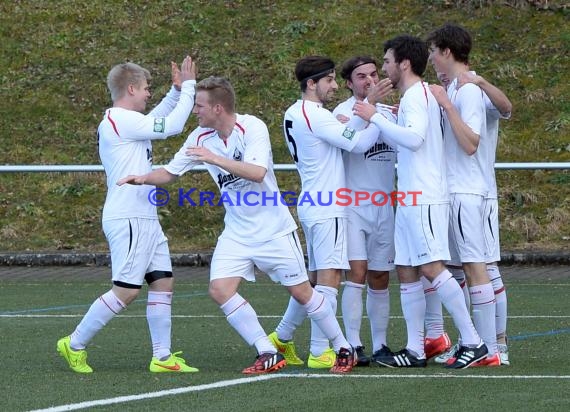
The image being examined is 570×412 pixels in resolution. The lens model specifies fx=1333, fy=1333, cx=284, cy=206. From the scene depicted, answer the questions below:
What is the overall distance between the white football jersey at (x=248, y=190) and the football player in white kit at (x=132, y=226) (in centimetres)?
46

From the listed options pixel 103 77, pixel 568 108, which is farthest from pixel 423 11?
pixel 103 77

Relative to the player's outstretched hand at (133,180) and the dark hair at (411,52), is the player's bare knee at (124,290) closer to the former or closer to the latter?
the player's outstretched hand at (133,180)

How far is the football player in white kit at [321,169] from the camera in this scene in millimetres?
8977

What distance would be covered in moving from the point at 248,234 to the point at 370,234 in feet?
3.50

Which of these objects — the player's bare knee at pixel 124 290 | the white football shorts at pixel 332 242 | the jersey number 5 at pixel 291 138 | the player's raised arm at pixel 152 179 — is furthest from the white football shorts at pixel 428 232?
the player's bare knee at pixel 124 290

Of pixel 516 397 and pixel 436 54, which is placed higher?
pixel 436 54

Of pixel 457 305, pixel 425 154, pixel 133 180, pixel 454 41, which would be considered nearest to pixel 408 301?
pixel 457 305

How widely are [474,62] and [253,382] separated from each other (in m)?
15.8

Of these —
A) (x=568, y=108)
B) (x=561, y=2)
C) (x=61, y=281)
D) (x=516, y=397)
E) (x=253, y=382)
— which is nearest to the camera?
(x=516, y=397)

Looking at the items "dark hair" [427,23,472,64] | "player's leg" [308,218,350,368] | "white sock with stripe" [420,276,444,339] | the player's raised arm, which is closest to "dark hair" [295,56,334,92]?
"dark hair" [427,23,472,64]

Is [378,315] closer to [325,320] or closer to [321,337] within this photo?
[321,337]

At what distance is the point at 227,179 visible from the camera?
8828mm

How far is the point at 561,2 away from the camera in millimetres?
24750

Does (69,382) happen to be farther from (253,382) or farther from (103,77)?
(103,77)
